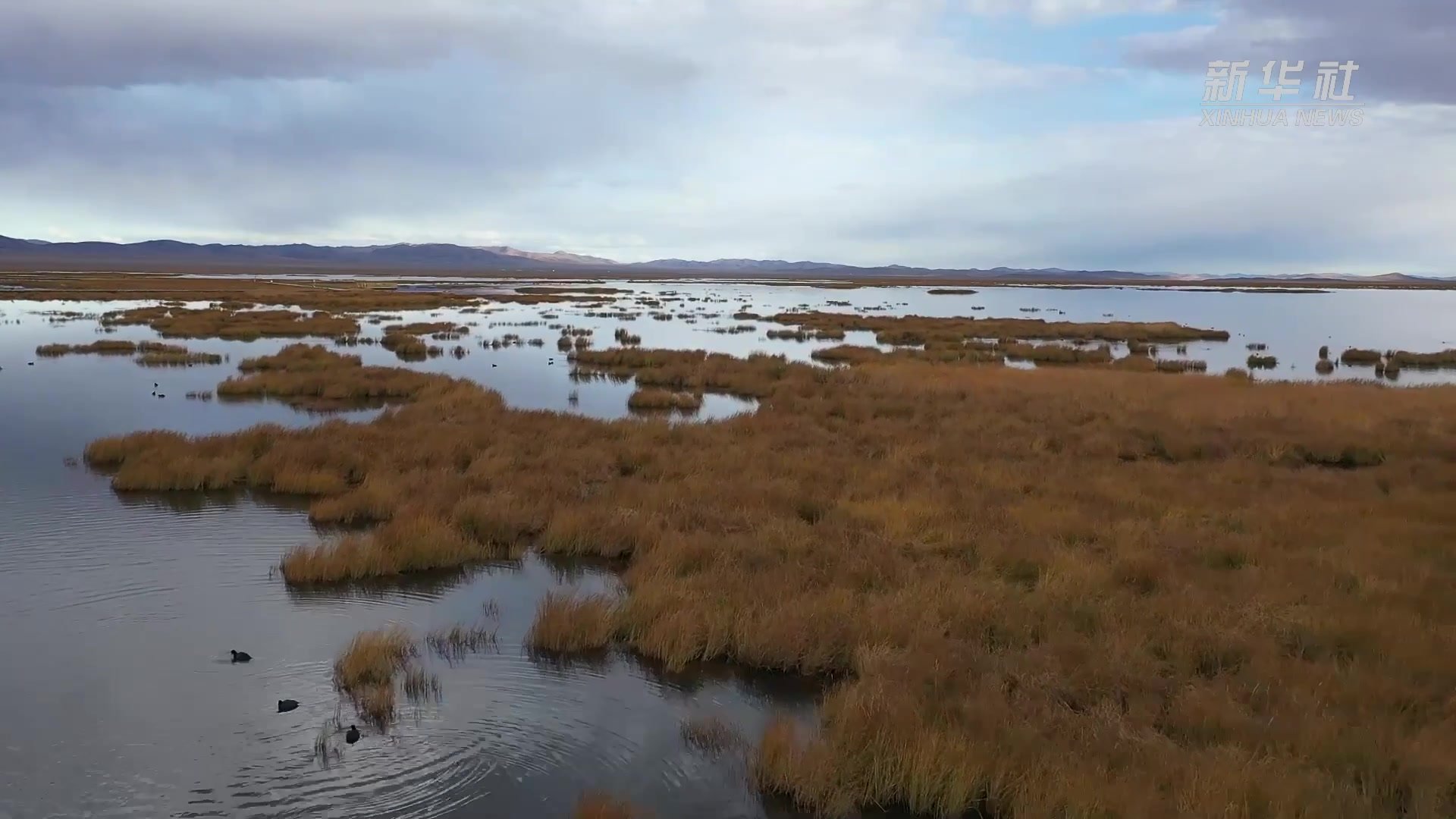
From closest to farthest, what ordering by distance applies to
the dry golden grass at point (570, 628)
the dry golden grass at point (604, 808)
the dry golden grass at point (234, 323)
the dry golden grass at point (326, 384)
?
the dry golden grass at point (604, 808), the dry golden grass at point (570, 628), the dry golden grass at point (326, 384), the dry golden grass at point (234, 323)

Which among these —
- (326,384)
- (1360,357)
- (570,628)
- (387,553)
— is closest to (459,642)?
(570,628)

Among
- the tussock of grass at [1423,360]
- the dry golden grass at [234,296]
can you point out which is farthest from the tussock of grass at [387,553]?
the dry golden grass at [234,296]

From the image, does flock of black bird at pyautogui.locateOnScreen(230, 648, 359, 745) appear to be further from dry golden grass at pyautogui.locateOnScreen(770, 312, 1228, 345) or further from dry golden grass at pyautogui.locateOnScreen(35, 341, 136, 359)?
dry golden grass at pyautogui.locateOnScreen(770, 312, 1228, 345)

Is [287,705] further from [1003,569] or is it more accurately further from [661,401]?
[661,401]

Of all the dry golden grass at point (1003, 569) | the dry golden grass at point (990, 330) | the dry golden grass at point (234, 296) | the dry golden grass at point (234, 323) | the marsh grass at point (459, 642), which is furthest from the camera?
the dry golden grass at point (234, 296)

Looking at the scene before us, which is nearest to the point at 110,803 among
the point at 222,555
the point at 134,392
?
the point at 222,555

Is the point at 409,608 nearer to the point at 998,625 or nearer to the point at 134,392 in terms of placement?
the point at 998,625

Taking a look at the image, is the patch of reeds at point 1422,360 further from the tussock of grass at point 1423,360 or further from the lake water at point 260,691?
the lake water at point 260,691

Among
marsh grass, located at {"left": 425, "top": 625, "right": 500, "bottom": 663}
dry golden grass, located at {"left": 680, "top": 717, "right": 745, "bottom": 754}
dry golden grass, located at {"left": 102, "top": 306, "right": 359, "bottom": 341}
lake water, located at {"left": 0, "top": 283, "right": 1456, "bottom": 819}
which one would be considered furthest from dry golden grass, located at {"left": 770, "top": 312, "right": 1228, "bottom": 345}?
dry golden grass, located at {"left": 680, "top": 717, "right": 745, "bottom": 754}
